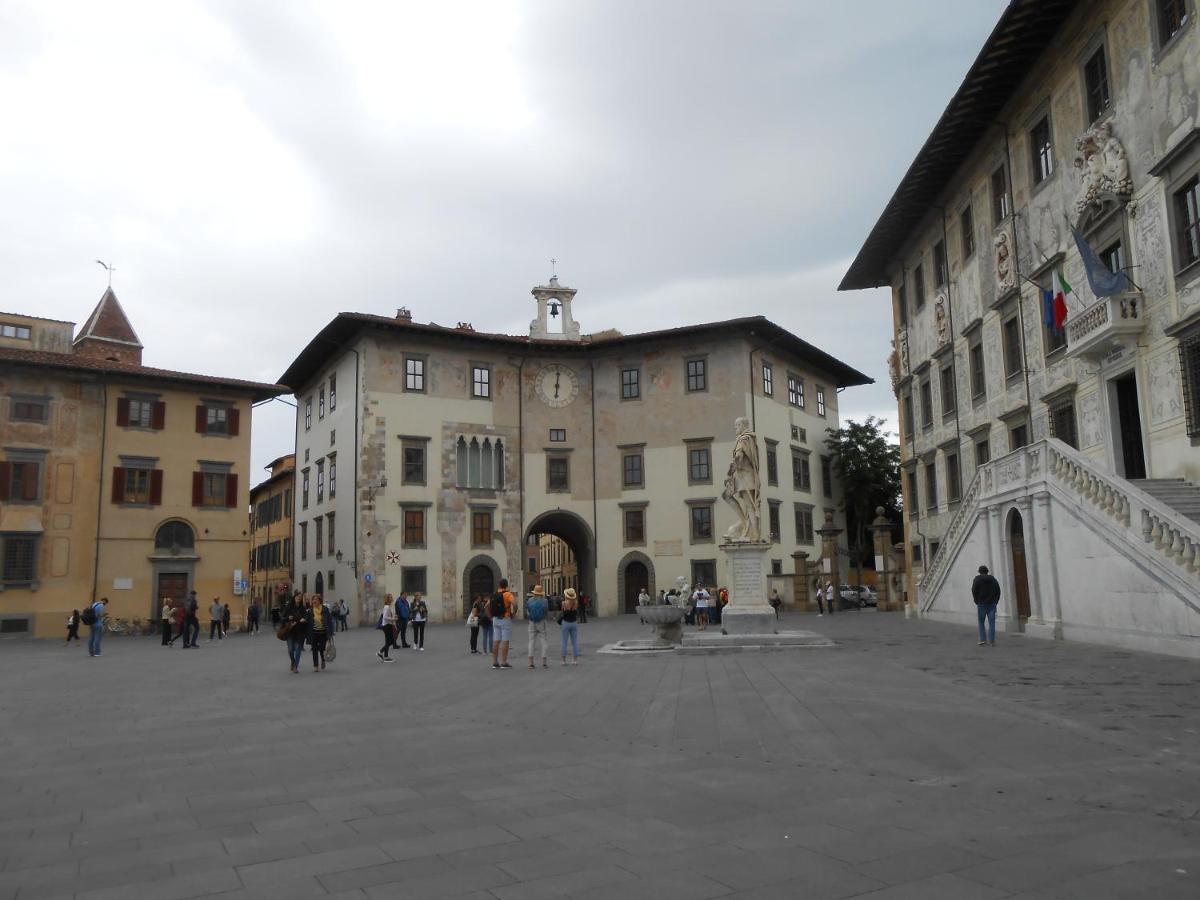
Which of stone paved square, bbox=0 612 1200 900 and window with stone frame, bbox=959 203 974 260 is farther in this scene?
window with stone frame, bbox=959 203 974 260

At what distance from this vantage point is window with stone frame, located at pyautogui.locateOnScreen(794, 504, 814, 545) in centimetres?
4722

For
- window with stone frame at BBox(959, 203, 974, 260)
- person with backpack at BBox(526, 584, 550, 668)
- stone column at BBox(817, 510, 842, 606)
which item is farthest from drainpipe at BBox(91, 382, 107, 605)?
window with stone frame at BBox(959, 203, 974, 260)

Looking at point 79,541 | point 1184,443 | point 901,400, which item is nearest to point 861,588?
point 901,400

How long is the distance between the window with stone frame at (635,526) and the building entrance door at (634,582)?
1090 mm

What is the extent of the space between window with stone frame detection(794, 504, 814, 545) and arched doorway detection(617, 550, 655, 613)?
8.05m

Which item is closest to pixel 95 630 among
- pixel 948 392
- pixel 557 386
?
pixel 557 386

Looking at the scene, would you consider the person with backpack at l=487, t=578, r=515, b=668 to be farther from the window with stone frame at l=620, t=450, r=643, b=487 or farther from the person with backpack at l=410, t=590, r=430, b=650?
the window with stone frame at l=620, t=450, r=643, b=487

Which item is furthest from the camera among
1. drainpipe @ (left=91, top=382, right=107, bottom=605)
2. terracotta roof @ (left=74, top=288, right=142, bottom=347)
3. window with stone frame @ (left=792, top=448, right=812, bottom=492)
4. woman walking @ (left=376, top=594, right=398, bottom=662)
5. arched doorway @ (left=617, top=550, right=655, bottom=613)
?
terracotta roof @ (left=74, top=288, right=142, bottom=347)

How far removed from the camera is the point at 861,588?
4753cm

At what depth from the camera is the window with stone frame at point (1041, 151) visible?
910 inches

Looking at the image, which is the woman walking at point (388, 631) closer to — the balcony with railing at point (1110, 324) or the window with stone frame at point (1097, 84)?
the balcony with railing at point (1110, 324)

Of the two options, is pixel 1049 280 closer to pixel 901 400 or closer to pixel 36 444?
pixel 901 400

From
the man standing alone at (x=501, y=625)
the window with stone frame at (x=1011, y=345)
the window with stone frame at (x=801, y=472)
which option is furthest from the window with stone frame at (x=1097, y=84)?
the window with stone frame at (x=801, y=472)

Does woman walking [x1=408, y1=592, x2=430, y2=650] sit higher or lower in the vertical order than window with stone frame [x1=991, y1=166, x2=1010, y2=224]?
lower
